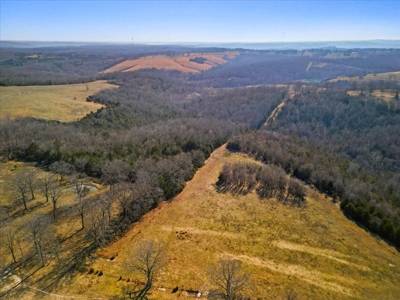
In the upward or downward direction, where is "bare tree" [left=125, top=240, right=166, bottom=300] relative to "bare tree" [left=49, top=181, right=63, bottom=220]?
downward

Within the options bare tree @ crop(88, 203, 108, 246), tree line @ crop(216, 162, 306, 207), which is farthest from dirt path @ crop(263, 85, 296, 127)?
bare tree @ crop(88, 203, 108, 246)

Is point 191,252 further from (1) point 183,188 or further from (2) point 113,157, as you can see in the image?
(2) point 113,157

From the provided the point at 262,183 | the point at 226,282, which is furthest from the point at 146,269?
the point at 262,183

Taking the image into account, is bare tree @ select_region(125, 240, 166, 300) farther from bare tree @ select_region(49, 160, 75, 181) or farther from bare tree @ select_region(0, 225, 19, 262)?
bare tree @ select_region(49, 160, 75, 181)

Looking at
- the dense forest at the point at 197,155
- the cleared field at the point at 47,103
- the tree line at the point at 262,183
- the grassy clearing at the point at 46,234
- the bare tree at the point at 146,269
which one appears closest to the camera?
the bare tree at the point at 146,269

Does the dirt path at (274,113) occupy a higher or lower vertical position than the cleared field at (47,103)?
lower

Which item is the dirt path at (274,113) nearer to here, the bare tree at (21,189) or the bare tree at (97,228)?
the bare tree at (97,228)

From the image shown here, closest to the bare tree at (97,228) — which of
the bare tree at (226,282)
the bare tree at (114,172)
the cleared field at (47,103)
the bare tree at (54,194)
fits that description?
the bare tree at (54,194)

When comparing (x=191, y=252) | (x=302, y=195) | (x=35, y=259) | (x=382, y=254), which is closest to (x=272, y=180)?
(x=302, y=195)
